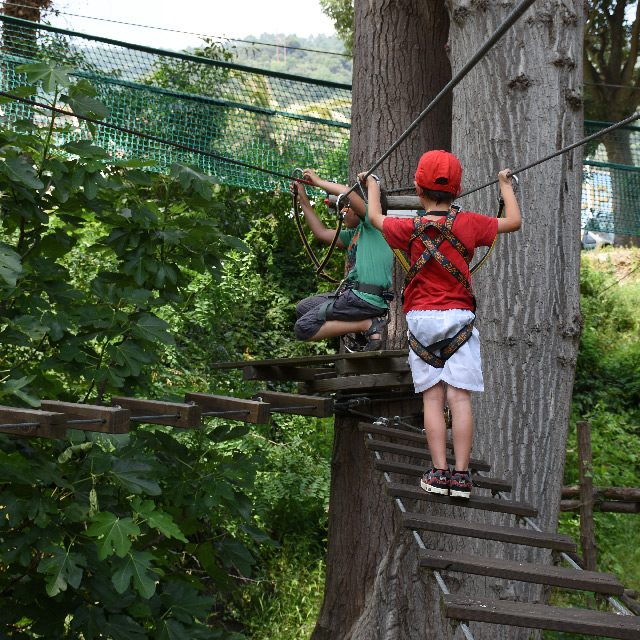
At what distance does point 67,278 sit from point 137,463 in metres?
0.89

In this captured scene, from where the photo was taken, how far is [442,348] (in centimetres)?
315

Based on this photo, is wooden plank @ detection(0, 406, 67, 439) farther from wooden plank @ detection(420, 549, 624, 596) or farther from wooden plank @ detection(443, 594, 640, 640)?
wooden plank @ detection(443, 594, 640, 640)

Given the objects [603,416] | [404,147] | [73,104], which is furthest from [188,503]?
[603,416]

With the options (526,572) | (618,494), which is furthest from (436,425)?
(618,494)

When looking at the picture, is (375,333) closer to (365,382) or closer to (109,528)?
(365,382)

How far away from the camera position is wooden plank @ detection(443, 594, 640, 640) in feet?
7.33

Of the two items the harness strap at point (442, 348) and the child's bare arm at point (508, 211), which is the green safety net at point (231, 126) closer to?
the child's bare arm at point (508, 211)

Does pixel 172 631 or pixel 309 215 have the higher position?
pixel 309 215

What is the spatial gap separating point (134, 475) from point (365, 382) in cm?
128

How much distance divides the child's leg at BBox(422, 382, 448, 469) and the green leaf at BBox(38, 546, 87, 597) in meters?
1.31

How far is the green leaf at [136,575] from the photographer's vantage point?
343 centimetres

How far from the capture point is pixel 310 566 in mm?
7836

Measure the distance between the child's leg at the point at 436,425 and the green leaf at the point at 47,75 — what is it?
1.76 metres

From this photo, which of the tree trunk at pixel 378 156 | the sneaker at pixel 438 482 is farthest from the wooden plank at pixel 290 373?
the sneaker at pixel 438 482
